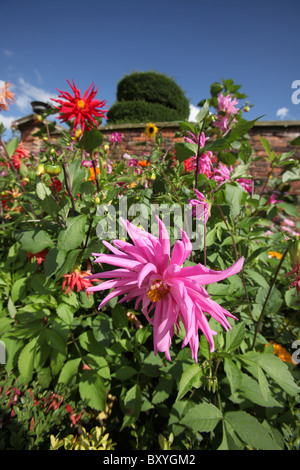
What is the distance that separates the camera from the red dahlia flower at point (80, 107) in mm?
868

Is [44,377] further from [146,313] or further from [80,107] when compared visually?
[80,107]

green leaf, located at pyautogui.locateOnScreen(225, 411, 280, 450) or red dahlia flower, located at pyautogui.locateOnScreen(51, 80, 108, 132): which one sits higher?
red dahlia flower, located at pyautogui.locateOnScreen(51, 80, 108, 132)

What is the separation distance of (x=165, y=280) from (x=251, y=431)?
0.57 metres

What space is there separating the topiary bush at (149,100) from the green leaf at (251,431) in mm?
6015

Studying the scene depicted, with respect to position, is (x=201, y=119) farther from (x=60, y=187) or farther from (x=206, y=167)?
(x=60, y=187)

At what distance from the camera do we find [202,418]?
69 centimetres

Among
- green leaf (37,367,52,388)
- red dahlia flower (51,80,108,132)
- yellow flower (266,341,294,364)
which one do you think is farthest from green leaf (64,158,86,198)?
yellow flower (266,341,294,364)

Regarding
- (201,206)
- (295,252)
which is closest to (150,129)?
(201,206)

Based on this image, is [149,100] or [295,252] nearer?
[295,252]

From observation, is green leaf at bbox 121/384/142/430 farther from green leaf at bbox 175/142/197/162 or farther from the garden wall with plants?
green leaf at bbox 175/142/197/162

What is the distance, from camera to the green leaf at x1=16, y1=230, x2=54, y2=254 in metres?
0.76

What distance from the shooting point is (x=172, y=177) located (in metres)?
1.04

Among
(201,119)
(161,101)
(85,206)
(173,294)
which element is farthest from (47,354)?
(161,101)

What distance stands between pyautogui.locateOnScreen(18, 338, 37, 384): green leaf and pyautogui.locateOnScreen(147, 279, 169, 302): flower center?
0.68 m
